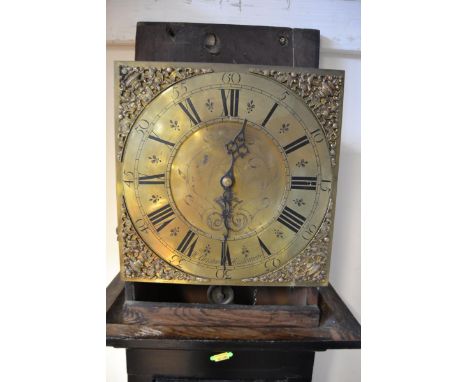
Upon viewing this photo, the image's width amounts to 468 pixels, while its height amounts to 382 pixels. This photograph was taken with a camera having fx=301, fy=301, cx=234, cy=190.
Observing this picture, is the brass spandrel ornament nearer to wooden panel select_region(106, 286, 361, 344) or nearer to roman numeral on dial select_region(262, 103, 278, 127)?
roman numeral on dial select_region(262, 103, 278, 127)

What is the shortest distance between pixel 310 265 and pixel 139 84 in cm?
61

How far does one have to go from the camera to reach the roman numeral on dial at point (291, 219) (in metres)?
0.75

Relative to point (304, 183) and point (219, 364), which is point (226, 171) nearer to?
point (304, 183)

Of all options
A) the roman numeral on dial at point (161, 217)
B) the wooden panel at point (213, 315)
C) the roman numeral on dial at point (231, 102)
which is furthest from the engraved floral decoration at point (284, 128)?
the wooden panel at point (213, 315)

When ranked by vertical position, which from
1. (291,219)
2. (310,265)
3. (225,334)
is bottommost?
(225,334)

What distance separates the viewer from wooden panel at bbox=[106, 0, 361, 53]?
1.00 meters

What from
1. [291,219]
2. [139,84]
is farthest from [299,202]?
[139,84]

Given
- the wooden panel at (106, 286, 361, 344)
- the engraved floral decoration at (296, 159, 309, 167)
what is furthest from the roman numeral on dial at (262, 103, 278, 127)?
the wooden panel at (106, 286, 361, 344)

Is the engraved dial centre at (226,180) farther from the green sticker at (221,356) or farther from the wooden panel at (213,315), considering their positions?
the green sticker at (221,356)

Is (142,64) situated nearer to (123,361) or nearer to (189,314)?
(189,314)

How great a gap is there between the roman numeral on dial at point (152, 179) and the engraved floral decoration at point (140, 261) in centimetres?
9

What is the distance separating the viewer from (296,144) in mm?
735

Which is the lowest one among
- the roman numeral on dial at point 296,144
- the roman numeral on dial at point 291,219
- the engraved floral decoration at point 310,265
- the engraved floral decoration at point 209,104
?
the engraved floral decoration at point 310,265
